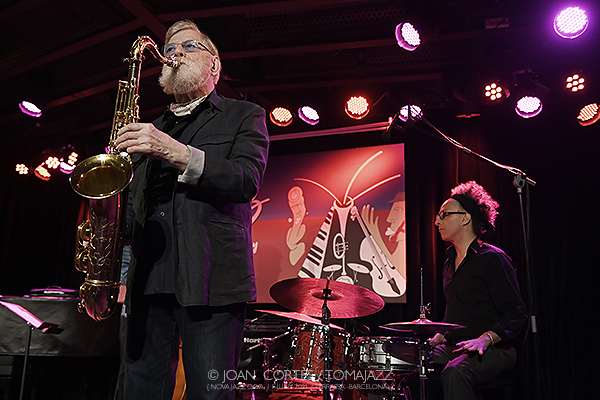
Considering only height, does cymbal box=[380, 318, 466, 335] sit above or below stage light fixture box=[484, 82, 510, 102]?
below

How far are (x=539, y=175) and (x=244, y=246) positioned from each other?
13.9 ft

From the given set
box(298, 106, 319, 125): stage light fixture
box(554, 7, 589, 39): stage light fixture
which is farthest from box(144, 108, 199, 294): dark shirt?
box(298, 106, 319, 125): stage light fixture

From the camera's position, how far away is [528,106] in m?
4.64

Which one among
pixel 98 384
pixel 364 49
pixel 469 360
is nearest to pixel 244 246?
pixel 469 360

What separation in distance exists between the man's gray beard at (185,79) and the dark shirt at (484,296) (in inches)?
103

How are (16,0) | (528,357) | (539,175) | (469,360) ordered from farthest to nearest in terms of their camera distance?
(539,175)
(528,357)
(16,0)
(469,360)

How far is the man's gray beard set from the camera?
1793 mm

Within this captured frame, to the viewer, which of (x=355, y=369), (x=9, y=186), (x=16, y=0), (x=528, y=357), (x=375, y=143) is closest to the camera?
(x=355, y=369)

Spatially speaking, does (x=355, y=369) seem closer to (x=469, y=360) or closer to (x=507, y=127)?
(x=469, y=360)

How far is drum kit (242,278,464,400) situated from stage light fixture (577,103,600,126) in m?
2.54

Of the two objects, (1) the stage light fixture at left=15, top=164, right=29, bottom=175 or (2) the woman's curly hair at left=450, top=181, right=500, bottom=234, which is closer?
(2) the woman's curly hair at left=450, top=181, right=500, bottom=234

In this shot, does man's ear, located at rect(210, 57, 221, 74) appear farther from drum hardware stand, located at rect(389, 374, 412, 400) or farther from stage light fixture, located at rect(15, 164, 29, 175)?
stage light fixture, located at rect(15, 164, 29, 175)

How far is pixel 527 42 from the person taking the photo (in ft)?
15.0

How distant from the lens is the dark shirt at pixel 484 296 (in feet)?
11.0
